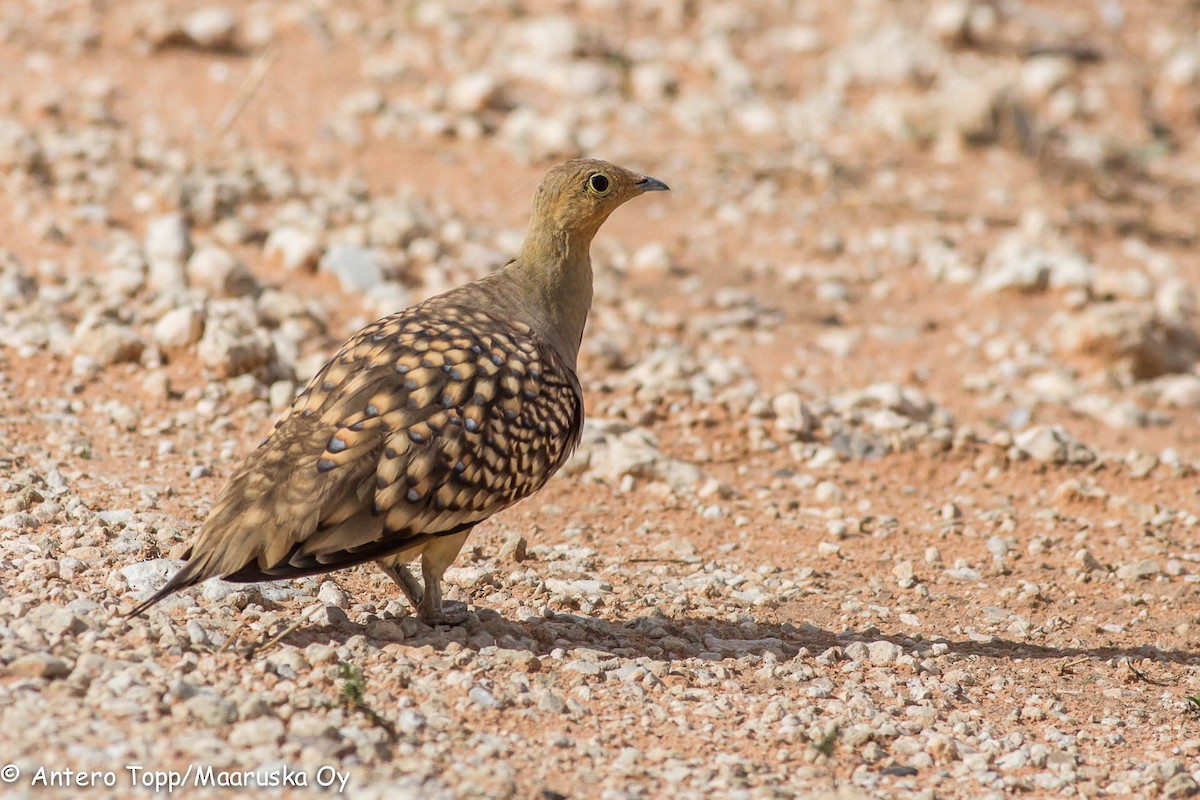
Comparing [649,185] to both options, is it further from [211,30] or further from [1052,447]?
[211,30]

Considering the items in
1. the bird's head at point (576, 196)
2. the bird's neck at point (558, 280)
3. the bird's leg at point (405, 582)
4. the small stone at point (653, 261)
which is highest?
the bird's head at point (576, 196)

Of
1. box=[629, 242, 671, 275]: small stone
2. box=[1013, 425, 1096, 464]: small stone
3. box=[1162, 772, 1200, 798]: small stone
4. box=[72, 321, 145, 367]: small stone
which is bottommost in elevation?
box=[1013, 425, 1096, 464]: small stone

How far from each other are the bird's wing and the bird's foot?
357mm

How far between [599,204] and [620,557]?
1.51 metres

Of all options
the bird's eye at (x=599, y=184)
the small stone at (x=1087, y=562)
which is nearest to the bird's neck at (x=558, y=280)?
the bird's eye at (x=599, y=184)

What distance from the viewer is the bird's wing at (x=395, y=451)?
4.21m

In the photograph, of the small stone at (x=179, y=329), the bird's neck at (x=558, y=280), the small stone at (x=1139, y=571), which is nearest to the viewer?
the bird's neck at (x=558, y=280)

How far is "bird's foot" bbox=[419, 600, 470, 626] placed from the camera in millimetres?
4789

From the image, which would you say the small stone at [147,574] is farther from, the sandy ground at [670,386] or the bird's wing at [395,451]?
the bird's wing at [395,451]

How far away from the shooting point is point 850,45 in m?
12.7

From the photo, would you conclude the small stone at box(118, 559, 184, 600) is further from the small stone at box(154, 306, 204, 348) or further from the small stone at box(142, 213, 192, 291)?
the small stone at box(142, 213, 192, 291)

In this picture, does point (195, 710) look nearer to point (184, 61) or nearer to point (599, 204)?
point (599, 204)

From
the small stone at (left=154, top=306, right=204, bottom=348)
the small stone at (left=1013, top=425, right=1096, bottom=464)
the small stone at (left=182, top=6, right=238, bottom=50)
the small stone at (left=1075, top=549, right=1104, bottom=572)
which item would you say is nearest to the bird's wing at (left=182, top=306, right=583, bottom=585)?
the small stone at (left=154, top=306, right=204, bottom=348)

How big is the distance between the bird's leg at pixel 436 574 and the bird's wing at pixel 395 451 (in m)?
0.13
